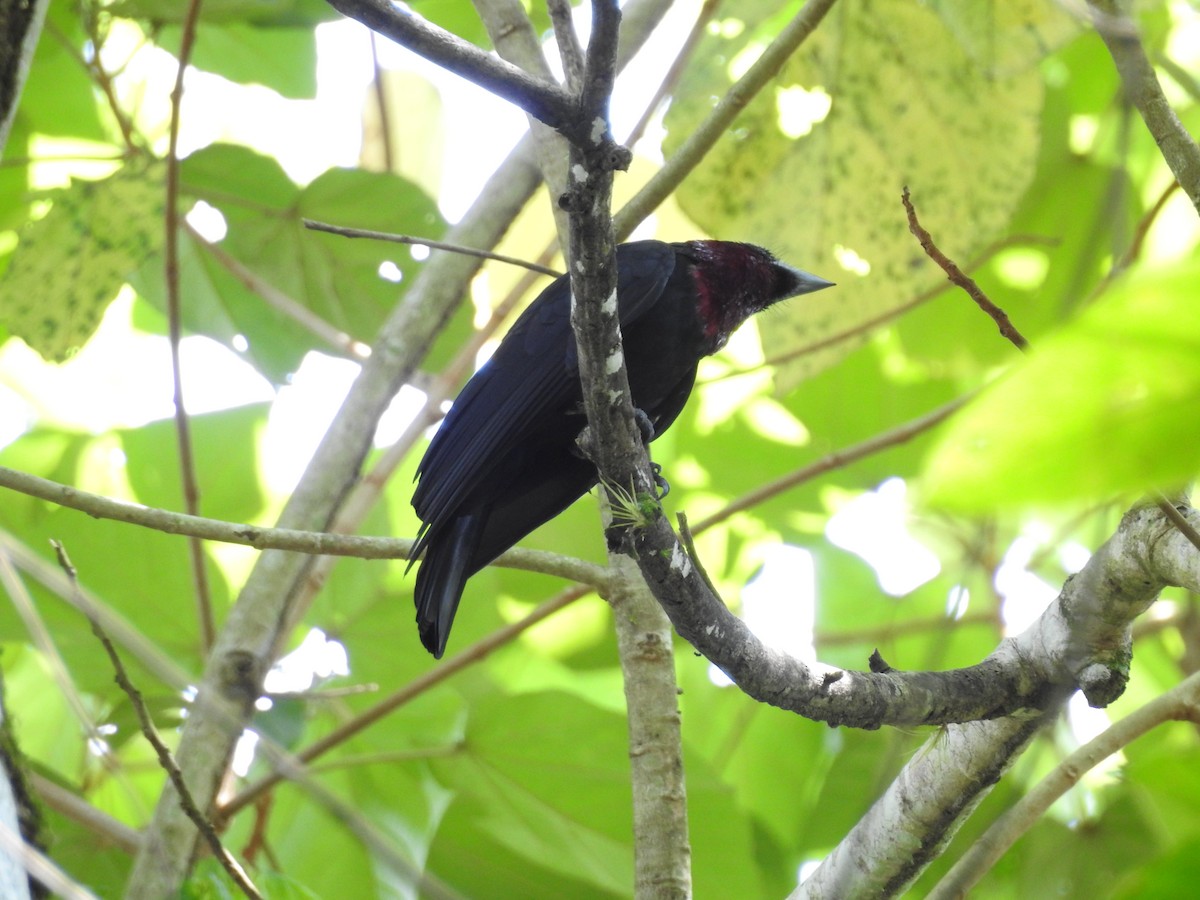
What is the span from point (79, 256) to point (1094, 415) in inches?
106

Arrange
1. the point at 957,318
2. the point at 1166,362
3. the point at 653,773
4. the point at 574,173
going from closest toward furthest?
the point at 1166,362, the point at 574,173, the point at 653,773, the point at 957,318

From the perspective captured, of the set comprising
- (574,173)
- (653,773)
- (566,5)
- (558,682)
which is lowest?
(653,773)

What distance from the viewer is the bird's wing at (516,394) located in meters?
2.19

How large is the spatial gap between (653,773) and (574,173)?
117 cm

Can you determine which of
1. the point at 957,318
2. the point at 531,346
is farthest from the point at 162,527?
the point at 957,318

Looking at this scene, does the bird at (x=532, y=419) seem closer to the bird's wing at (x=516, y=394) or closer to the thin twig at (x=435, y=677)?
the bird's wing at (x=516, y=394)

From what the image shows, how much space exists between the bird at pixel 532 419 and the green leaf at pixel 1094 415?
5.37 feet

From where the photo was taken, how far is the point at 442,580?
2.25 meters

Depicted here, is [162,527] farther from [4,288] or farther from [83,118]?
[83,118]

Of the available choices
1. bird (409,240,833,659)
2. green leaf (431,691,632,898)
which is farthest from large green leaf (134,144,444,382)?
green leaf (431,691,632,898)

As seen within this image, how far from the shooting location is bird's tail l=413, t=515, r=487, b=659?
2.22 metres

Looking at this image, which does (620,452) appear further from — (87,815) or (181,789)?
(87,815)

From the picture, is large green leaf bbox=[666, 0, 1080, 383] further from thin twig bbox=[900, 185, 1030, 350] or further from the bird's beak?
thin twig bbox=[900, 185, 1030, 350]

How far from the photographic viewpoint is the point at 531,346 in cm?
235
